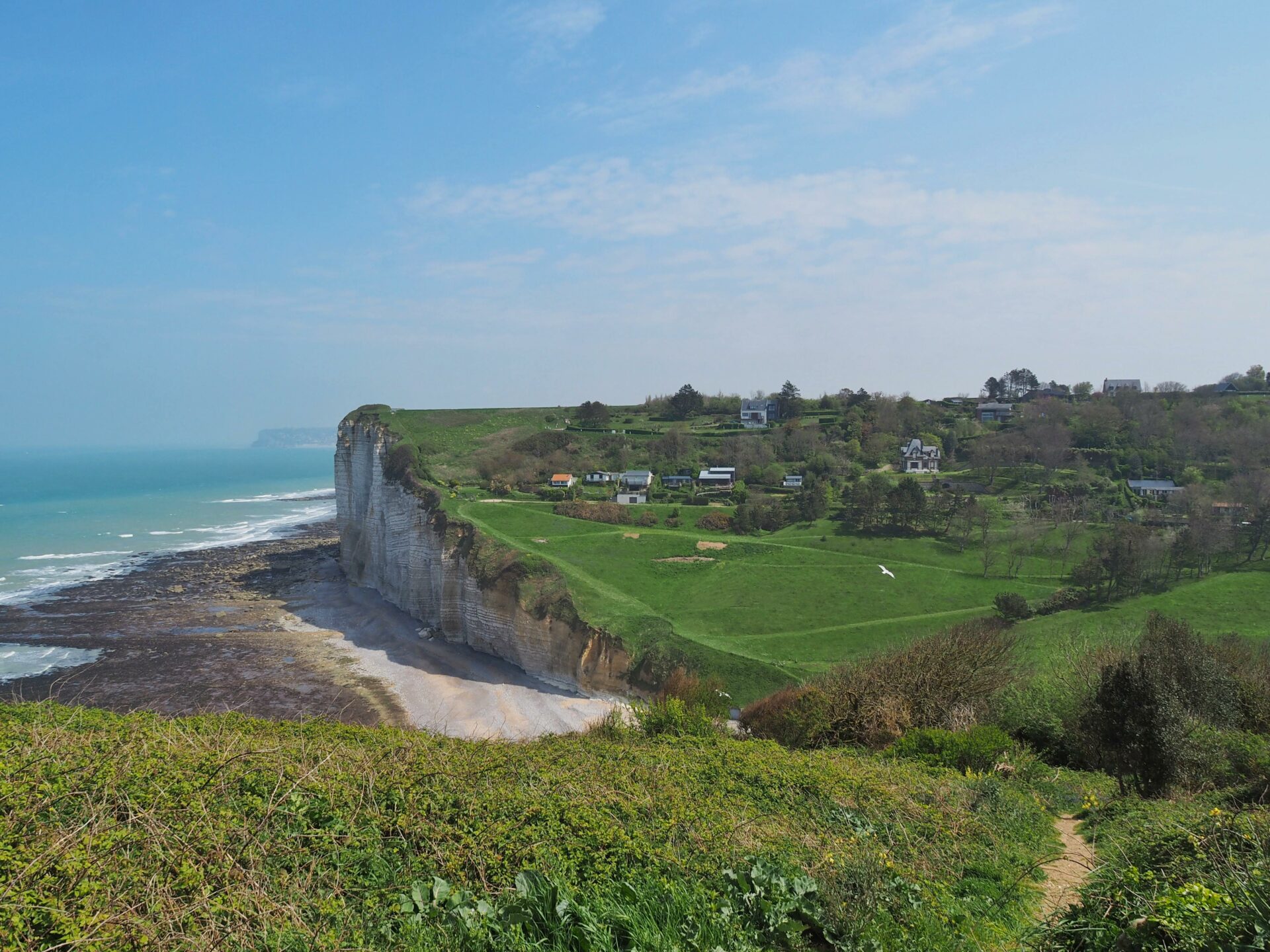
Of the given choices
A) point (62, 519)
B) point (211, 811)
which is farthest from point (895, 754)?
point (62, 519)

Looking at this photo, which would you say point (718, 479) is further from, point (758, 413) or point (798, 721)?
point (798, 721)

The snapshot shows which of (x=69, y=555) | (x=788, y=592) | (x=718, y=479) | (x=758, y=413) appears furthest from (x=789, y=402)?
(x=69, y=555)

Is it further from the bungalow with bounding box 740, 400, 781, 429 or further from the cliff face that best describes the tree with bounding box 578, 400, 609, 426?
the cliff face

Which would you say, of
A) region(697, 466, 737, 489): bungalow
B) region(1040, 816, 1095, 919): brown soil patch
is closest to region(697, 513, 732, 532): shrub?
region(697, 466, 737, 489): bungalow

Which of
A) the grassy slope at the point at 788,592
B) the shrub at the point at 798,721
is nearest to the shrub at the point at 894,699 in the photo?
the shrub at the point at 798,721

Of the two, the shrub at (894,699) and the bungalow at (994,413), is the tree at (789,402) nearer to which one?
the bungalow at (994,413)
